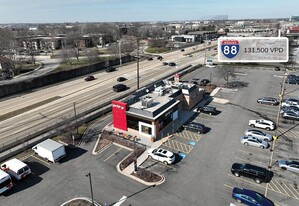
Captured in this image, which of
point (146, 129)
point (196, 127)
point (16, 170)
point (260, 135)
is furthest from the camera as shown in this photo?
point (196, 127)

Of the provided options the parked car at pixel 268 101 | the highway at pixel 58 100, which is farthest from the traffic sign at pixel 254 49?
the parked car at pixel 268 101

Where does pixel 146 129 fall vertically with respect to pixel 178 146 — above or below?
above

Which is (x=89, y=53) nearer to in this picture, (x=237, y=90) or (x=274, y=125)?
(x=237, y=90)

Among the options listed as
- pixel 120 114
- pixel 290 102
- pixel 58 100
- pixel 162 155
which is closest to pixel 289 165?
pixel 162 155

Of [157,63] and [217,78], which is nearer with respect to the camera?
[217,78]

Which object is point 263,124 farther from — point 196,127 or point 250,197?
point 250,197

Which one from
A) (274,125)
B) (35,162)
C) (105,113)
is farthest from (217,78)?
(35,162)

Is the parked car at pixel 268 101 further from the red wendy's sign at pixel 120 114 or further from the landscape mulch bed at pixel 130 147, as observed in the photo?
the red wendy's sign at pixel 120 114
